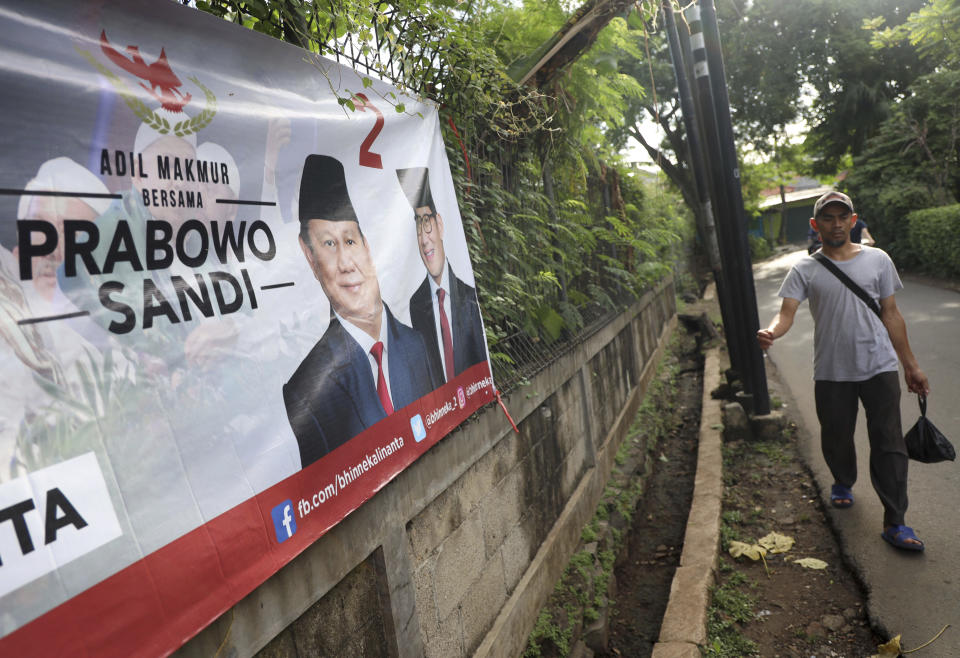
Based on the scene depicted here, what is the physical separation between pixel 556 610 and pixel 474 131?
304cm

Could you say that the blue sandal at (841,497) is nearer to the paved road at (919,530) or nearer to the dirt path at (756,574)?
the paved road at (919,530)

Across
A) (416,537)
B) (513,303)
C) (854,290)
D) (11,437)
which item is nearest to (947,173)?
(854,290)

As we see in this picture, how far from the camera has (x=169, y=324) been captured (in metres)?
1.66

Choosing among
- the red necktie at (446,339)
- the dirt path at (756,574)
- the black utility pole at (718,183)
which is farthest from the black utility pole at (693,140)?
the red necktie at (446,339)

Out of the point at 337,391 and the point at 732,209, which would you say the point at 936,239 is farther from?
the point at 337,391

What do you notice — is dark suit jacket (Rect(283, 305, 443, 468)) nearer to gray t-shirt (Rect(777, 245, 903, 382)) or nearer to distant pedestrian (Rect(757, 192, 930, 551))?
distant pedestrian (Rect(757, 192, 930, 551))

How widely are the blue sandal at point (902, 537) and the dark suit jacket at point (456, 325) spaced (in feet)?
9.31

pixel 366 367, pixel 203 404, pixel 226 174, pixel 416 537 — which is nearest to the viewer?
pixel 203 404

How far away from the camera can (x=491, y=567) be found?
3.59 meters

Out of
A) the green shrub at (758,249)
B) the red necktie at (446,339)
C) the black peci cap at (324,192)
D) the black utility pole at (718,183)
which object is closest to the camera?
the black peci cap at (324,192)

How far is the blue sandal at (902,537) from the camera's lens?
158 inches

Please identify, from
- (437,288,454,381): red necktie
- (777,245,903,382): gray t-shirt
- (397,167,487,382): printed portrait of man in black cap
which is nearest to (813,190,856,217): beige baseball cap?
(777,245,903,382): gray t-shirt

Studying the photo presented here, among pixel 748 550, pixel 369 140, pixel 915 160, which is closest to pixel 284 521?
pixel 369 140

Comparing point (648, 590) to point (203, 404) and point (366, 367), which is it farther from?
point (203, 404)
